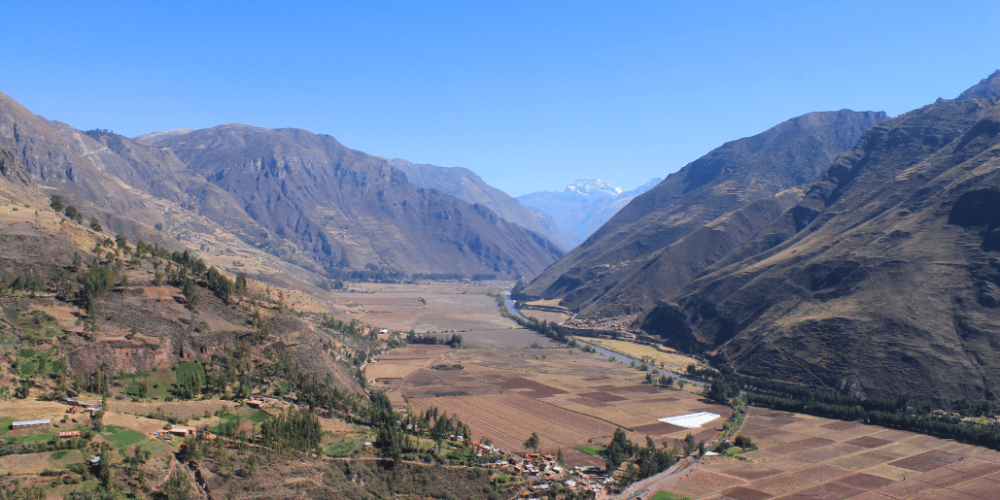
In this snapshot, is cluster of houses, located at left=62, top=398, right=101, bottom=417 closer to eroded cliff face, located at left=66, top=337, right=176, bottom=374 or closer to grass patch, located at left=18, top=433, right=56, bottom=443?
grass patch, located at left=18, top=433, right=56, bottom=443

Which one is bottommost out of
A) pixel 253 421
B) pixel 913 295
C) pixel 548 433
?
pixel 548 433

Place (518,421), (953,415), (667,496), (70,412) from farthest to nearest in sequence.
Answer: (518,421)
(953,415)
(667,496)
(70,412)

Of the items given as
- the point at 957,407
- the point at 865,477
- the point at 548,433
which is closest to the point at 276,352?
the point at 548,433

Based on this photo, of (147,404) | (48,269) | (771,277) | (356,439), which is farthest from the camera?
(771,277)

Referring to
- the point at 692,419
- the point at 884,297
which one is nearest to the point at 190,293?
the point at 692,419

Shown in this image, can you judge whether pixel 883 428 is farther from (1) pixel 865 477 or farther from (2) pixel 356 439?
(2) pixel 356 439

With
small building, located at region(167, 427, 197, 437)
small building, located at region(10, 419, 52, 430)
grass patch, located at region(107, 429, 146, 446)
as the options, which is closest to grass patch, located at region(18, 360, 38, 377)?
small building, located at region(10, 419, 52, 430)

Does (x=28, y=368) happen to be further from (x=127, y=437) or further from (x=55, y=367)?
(x=127, y=437)
